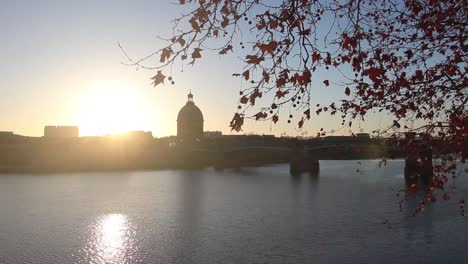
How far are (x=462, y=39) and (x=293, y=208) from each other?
2253 centimetres

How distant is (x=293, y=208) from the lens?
91.1ft

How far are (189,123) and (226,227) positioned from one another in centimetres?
6758

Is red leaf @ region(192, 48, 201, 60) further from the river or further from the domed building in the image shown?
the domed building

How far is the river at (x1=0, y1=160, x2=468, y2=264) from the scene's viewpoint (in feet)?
55.1

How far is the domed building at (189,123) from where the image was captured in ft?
289

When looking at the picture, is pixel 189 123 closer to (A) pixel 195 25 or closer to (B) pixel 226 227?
(B) pixel 226 227

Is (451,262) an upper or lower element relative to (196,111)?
lower

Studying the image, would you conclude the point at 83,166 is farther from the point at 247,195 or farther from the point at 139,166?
the point at 247,195

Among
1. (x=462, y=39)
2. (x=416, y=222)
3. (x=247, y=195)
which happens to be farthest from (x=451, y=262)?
(x=247, y=195)

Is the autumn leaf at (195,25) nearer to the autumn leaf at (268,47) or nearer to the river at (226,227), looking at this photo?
the autumn leaf at (268,47)

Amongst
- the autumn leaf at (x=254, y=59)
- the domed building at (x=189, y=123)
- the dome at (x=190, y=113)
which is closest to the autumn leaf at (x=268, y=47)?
the autumn leaf at (x=254, y=59)

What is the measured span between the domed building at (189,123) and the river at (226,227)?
51201 mm

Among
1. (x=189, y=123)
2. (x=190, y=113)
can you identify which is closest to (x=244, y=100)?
(x=189, y=123)

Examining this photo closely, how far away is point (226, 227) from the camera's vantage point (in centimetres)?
2164
